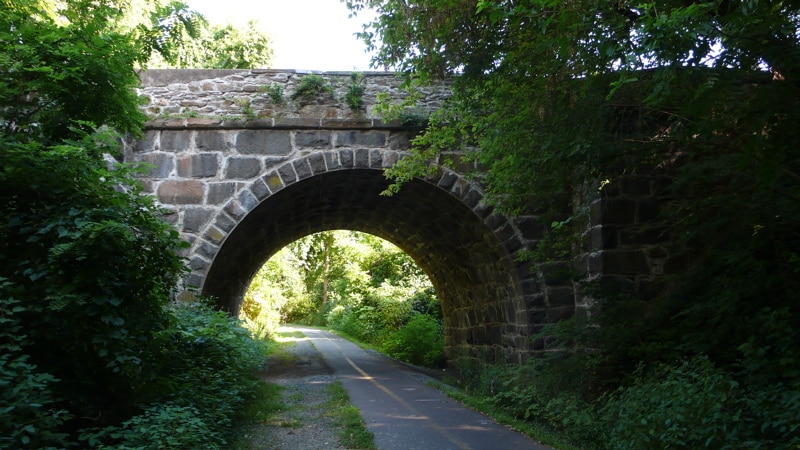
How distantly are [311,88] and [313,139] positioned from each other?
0.82 meters

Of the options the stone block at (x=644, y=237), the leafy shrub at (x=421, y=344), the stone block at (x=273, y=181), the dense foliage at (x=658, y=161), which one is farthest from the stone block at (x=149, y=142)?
the leafy shrub at (x=421, y=344)

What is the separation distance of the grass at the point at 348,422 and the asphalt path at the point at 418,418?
10 centimetres

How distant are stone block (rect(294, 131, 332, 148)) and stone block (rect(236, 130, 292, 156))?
15 cm

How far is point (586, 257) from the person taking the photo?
26.5 feet

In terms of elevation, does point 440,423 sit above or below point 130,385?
below

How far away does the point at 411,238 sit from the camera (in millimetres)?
14109

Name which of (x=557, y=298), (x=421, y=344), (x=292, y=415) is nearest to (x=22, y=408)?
(x=292, y=415)

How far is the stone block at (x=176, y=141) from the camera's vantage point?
30.9 feet

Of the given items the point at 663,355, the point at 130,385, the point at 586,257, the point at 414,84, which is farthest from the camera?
the point at 414,84

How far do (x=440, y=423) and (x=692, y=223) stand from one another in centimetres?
341

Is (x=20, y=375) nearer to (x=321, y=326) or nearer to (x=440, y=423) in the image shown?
(x=440, y=423)

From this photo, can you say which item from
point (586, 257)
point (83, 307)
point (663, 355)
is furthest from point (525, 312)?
point (83, 307)

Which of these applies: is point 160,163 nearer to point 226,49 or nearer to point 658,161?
point 658,161

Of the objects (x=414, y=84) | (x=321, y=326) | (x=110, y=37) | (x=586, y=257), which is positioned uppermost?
(x=414, y=84)
